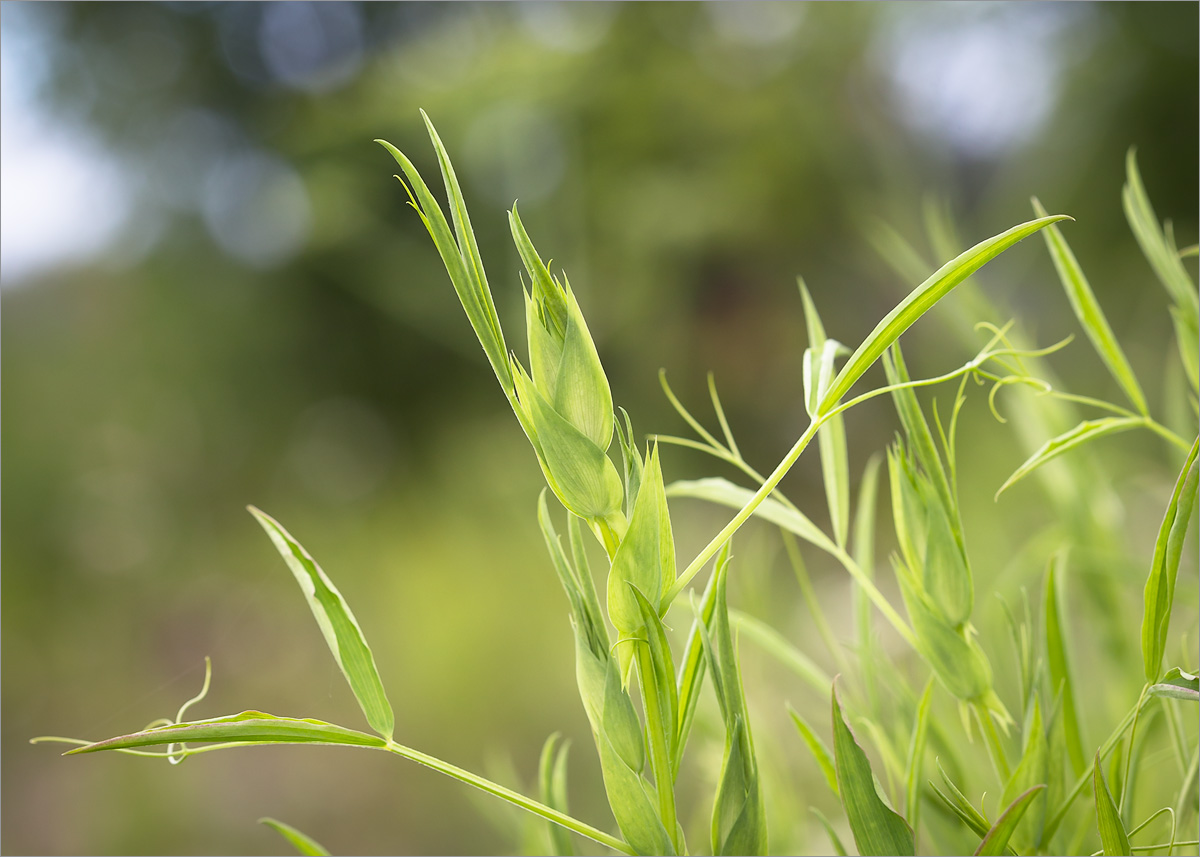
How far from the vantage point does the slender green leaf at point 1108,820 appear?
8 cm

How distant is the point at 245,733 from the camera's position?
0.07 meters

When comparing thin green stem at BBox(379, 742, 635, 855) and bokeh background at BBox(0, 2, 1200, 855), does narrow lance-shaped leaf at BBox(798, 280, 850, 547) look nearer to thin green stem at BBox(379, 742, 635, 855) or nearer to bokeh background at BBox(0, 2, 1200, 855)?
thin green stem at BBox(379, 742, 635, 855)

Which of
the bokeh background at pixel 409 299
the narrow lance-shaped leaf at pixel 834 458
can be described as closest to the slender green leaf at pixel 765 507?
the narrow lance-shaped leaf at pixel 834 458

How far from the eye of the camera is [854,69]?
117 centimetres

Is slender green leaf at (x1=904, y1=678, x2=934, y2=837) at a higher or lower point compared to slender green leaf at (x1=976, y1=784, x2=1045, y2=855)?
lower

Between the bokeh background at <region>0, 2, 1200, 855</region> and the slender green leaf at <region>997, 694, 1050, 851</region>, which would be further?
the bokeh background at <region>0, 2, 1200, 855</region>

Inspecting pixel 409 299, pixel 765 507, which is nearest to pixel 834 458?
pixel 765 507

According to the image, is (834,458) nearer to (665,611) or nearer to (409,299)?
(665,611)

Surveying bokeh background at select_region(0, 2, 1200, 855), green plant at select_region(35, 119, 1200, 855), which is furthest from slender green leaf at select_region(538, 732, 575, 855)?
bokeh background at select_region(0, 2, 1200, 855)

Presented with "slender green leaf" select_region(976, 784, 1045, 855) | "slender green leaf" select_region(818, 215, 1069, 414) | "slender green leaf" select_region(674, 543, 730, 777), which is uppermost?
"slender green leaf" select_region(818, 215, 1069, 414)

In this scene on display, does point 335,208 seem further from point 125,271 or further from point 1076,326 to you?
point 1076,326

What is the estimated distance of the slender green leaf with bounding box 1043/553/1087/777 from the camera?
0.39 ft

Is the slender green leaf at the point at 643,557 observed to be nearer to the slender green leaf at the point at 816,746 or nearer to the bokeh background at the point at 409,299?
the slender green leaf at the point at 816,746

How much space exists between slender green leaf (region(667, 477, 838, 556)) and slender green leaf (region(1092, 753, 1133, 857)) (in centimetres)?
4
